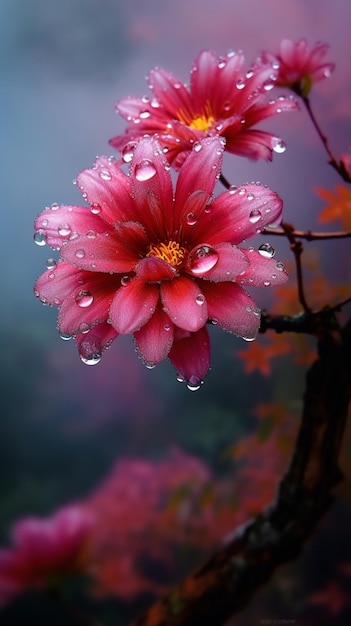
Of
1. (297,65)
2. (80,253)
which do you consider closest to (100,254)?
(80,253)

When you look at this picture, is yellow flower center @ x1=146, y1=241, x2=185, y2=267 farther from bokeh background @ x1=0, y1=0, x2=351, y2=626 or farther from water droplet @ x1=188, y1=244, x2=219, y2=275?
bokeh background @ x1=0, y1=0, x2=351, y2=626

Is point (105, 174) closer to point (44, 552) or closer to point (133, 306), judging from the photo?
point (133, 306)

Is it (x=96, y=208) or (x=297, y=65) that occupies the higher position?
(x=297, y=65)

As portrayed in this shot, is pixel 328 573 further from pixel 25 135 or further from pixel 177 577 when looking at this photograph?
pixel 25 135

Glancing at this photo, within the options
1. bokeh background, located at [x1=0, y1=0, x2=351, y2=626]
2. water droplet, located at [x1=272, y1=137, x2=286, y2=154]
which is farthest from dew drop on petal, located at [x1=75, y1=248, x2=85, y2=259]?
bokeh background, located at [x1=0, y1=0, x2=351, y2=626]

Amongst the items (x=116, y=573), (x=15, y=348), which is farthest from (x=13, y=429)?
(x=116, y=573)
